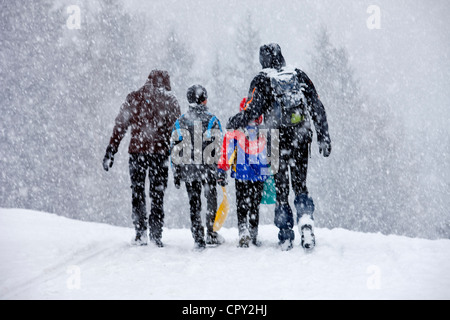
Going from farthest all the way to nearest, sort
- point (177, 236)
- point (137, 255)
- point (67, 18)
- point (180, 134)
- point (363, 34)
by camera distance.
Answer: point (363, 34)
point (67, 18)
point (177, 236)
point (180, 134)
point (137, 255)

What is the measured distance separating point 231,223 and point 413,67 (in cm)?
7682

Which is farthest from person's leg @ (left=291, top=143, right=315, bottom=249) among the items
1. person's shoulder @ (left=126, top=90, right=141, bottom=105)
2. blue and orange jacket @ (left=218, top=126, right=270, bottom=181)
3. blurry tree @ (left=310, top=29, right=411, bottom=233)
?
blurry tree @ (left=310, top=29, right=411, bottom=233)

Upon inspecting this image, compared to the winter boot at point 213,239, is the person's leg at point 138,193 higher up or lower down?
higher up

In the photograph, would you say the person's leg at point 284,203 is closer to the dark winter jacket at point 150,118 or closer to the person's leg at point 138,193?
the dark winter jacket at point 150,118

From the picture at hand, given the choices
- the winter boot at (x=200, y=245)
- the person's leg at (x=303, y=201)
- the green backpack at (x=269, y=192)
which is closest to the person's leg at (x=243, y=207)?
the green backpack at (x=269, y=192)

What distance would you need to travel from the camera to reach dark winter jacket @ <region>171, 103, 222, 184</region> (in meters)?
5.28

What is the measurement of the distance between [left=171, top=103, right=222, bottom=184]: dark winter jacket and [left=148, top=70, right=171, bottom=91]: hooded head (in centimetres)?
61

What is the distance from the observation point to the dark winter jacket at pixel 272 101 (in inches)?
191

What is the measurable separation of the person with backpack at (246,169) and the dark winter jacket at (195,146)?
0.18 m

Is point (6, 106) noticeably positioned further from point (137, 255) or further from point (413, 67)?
point (413, 67)

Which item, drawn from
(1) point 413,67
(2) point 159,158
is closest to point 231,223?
(2) point 159,158

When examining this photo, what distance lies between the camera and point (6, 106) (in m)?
20.7

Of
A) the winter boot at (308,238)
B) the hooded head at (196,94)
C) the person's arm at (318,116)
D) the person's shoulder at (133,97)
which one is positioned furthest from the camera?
the person's shoulder at (133,97)

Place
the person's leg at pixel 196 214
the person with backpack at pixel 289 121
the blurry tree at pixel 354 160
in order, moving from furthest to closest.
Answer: the blurry tree at pixel 354 160
the person's leg at pixel 196 214
the person with backpack at pixel 289 121
